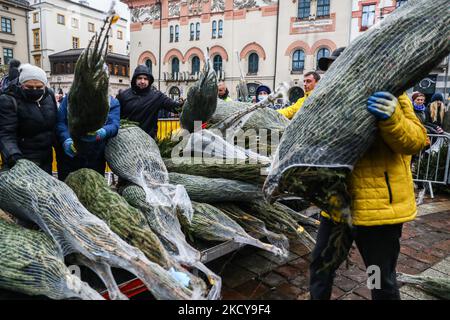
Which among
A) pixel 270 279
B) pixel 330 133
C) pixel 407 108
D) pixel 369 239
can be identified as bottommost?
pixel 270 279

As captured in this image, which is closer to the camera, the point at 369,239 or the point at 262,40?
the point at 369,239

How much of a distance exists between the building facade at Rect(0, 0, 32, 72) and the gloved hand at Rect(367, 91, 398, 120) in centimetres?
3644

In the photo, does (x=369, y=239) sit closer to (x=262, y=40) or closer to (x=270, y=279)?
(x=270, y=279)

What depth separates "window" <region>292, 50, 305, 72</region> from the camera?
22.0 m


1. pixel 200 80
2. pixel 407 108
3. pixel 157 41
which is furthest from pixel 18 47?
pixel 407 108

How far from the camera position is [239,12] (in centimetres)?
2427

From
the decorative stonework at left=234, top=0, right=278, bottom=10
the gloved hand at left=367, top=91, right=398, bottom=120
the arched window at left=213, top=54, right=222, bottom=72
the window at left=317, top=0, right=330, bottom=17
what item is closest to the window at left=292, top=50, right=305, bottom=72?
the window at left=317, top=0, right=330, bottom=17

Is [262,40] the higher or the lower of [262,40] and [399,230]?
the higher

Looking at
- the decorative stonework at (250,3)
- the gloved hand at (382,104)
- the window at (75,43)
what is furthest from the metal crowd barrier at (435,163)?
the window at (75,43)

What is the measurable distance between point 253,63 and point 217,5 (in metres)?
5.40

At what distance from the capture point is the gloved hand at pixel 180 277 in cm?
180

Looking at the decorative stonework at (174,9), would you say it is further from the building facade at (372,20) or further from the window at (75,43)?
the window at (75,43)

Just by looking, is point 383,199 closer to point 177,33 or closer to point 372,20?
point 372,20
